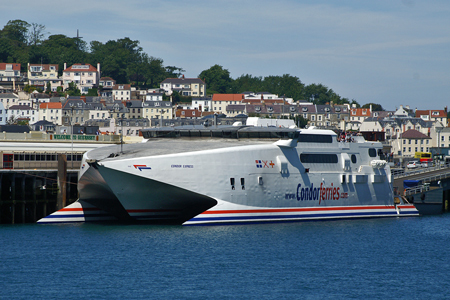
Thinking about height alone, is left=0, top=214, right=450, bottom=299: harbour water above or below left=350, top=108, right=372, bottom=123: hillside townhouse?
below

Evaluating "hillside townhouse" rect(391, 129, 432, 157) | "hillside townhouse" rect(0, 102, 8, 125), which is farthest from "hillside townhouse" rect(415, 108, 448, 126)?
"hillside townhouse" rect(0, 102, 8, 125)

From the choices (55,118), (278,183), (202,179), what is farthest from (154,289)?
(55,118)

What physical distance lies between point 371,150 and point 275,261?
65.8ft

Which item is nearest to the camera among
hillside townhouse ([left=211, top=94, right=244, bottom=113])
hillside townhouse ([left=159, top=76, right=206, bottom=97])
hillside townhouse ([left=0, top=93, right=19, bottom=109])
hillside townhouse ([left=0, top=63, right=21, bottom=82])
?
hillside townhouse ([left=0, top=93, right=19, bottom=109])

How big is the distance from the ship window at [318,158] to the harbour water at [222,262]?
4650 mm

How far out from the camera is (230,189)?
138ft

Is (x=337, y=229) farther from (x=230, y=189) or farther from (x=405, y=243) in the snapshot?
(x=230, y=189)

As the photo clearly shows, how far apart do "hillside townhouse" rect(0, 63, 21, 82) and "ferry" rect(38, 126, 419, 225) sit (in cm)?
16007

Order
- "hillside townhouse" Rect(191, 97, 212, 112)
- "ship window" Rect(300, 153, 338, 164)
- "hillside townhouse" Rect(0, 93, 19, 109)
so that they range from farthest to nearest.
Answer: "hillside townhouse" Rect(191, 97, 212, 112) → "hillside townhouse" Rect(0, 93, 19, 109) → "ship window" Rect(300, 153, 338, 164)

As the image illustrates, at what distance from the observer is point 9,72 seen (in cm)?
19788

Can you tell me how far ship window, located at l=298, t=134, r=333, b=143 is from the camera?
46219mm

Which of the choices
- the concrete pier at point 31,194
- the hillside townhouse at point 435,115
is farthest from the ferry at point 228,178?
the hillside townhouse at point 435,115

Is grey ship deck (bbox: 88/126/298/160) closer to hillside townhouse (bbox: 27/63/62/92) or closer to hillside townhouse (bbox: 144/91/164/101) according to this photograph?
hillside townhouse (bbox: 144/91/164/101)

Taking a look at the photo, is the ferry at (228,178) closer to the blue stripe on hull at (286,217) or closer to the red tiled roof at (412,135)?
the blue stripe on hull at (286,217)
